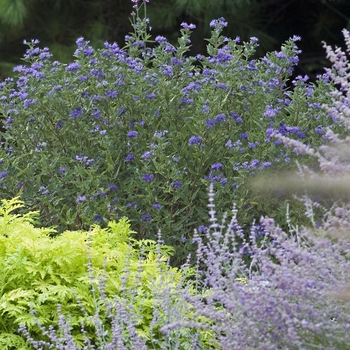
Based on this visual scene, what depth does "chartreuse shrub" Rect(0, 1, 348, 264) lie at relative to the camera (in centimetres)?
431

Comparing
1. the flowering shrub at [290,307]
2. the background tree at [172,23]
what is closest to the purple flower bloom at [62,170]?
the flowering shrub at [290,307]

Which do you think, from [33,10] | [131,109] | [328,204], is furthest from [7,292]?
[33,10]

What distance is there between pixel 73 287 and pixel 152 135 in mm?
1531

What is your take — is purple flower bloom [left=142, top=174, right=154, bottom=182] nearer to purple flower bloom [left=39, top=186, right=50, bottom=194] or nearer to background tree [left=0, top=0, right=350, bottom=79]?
purple flower bloom [left=39, top=186, right=50, bottom=194]

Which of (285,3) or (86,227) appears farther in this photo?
(285,3)

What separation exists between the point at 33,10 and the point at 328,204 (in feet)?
21.1

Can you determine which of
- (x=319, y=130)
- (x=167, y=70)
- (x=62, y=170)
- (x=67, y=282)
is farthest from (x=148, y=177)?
(x=67, y=282)

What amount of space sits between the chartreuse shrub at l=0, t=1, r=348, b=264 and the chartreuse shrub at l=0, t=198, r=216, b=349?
970 mm

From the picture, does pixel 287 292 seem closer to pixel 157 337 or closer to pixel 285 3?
pixel 157 337

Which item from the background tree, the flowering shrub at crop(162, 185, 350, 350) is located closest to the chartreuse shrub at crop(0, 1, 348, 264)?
the flowering shrub at crop(162, 185, 350, 350)

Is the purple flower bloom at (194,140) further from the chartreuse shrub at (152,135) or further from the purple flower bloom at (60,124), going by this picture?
the purple flower bloom at (60,124)

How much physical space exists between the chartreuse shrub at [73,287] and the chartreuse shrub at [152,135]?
3.18 feet

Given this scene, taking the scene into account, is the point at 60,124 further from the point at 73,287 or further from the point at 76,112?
the point at 73,287

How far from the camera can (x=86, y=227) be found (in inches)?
173
